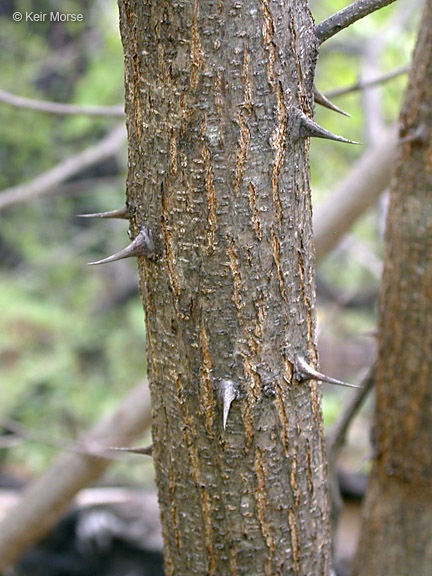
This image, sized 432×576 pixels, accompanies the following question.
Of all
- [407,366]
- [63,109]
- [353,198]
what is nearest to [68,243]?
[63,109]

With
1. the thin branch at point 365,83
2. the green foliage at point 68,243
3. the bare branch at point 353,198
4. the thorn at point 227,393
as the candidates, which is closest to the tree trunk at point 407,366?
the thin branch at point 365,83

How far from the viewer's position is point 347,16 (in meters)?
1.07

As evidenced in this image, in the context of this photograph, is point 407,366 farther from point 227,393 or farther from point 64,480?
point 64,480

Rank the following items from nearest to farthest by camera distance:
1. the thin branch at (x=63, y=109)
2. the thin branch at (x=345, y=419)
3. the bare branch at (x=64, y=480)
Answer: the thin branch at (x=345, y=419)
the thin branch at (x=63, y=109)
the bare branch at (x=64, y=480)

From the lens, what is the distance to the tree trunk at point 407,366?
6.18 ft

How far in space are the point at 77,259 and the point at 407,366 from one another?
539cm

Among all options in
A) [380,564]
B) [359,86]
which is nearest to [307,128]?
[359,86]

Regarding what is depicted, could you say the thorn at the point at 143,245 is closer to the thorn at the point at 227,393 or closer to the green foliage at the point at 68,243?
the thorn at the point at 227,393

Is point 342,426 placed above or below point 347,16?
below

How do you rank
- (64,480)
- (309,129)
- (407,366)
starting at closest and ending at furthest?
(309,129), (407,366), (64,480)

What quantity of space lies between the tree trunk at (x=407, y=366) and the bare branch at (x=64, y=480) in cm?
109

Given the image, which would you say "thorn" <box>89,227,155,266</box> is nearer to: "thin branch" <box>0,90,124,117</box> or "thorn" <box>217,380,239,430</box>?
"thorn" <box>217,380,239,430</box>

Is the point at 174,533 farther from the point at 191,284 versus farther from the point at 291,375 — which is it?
the point at 191,284

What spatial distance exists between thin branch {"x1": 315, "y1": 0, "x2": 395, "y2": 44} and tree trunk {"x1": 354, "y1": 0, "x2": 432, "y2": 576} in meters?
0.81
